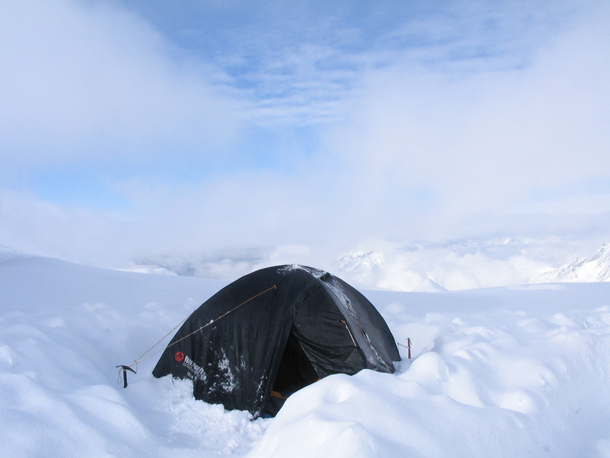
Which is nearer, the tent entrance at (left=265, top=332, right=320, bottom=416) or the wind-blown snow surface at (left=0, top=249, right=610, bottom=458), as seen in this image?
the wind-blown snow surface at (left=0, top=249, right=610, bottom=458)

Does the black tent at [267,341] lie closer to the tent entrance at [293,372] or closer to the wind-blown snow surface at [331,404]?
the tent entrance at [293,372]

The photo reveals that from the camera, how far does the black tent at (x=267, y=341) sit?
561 cm

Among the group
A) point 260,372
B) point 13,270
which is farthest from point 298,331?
point 13,270

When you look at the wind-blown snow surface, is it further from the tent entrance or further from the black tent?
the tent entrance

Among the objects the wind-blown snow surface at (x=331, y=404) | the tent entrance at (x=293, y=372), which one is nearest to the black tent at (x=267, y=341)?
the tent entrance at (x=293, y=372)

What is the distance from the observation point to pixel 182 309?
9.66 metres

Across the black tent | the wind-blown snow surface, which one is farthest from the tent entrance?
the wind-blown snow surface

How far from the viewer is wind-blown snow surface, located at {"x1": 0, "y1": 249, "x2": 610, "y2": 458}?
3283 millimetres

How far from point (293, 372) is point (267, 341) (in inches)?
45.9

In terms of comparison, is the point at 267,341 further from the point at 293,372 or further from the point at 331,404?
the point at 331,404

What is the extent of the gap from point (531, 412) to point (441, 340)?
3.39m

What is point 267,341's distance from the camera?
18.7 feet

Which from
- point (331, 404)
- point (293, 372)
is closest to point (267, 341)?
point (293, 372)

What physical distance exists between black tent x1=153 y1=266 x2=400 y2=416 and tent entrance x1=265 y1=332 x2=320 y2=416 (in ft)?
0.05
